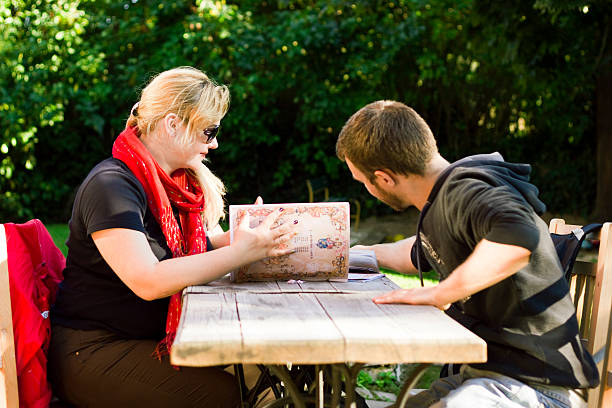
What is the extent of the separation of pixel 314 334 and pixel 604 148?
33.3 ft

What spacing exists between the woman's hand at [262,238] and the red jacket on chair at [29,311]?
2.28 feet

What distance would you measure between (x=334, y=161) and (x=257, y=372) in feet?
29.6

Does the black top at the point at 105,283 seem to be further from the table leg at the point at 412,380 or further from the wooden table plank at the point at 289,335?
the table leg at the point at 412,380

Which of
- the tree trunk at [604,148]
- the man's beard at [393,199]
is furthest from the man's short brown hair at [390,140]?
the tree trunk at [604,148]

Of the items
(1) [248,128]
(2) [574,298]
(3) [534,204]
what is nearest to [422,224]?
(3) [534,204]

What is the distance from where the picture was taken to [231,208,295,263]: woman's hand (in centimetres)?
215

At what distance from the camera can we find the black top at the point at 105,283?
220 centimetres

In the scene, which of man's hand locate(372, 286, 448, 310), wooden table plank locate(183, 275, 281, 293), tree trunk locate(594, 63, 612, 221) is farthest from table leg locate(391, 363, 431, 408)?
tree trunk locate(594, 63, 612, 221)

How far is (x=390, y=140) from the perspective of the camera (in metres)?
2.03

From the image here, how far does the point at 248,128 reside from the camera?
36.7ft

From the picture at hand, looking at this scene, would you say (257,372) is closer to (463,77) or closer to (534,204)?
(534,204)

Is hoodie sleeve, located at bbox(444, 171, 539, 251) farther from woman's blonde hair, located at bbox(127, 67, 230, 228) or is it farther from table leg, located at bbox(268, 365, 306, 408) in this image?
woman's blonde hair, located at bbox(127, 67, 230, 228)

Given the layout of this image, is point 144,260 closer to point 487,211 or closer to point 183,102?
point 183,102

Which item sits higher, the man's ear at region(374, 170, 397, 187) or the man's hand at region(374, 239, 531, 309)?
the man's ear at region(374, 170, 397, 187)
